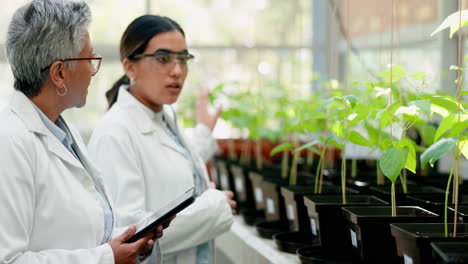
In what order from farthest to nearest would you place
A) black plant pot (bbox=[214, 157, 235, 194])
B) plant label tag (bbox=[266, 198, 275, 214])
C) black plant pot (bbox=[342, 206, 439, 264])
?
black plant pot (bbox=[214, 157, 235, 194])
plant label tag (bbox=[266, 198, 275, 214])
black plant pot (bbox=[342, 206, 439, 264])

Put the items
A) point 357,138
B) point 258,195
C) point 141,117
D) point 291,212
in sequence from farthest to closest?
point 258,195
point 291,212
point 141,117
point 357,138

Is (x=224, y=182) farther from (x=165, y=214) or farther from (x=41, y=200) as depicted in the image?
(x=41, y=200)

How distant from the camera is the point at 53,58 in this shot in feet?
4.83

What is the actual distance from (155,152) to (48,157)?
0.62 metres

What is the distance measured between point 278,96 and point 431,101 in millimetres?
1937

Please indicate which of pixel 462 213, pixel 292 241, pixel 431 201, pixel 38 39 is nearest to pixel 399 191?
pixel 431 201

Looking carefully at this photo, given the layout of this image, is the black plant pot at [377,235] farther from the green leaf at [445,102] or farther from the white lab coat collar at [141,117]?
the white lab coat collar at [141,117]

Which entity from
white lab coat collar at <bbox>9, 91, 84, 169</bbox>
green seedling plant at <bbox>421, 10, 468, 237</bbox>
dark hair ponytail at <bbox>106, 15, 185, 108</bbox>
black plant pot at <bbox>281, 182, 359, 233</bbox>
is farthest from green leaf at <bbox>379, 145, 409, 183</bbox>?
dark hair ponytail at <bbox>106, 15, 185, 108</bbox>

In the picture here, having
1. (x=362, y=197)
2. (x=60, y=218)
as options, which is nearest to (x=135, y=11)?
(x=362, y=197)

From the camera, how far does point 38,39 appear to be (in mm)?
1445

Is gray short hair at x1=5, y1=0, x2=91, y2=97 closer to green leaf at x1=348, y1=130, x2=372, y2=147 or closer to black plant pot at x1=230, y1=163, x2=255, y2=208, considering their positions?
green leaf at x1=348, y1=130, x2=372, y2=147

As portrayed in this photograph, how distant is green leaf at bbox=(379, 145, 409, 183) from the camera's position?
57.9 inches

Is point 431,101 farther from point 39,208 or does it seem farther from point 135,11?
point 135,11

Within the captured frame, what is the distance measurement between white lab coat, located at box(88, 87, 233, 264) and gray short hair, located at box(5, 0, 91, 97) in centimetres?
50
